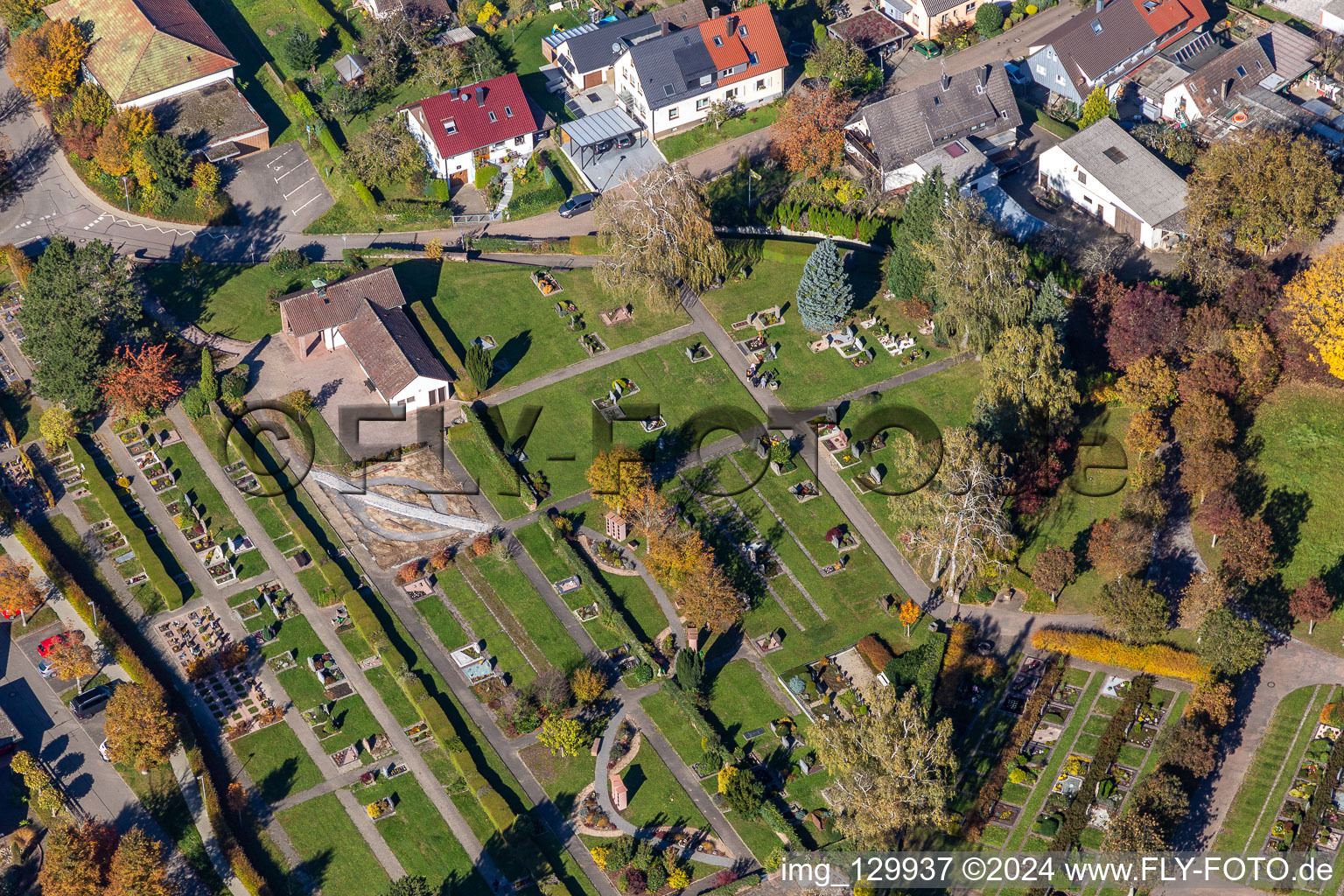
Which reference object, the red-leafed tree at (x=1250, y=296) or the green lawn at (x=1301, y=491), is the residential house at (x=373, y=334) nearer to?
the red-leafed tree at (x=1250, y=296)

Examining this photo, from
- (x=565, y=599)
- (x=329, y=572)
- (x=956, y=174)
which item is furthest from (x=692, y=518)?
Result: (x=956, y=174)

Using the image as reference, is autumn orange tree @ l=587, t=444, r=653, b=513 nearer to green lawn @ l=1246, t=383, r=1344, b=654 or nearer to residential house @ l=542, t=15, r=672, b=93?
green lawn @ l=1246, t=383, r=1344, b=654

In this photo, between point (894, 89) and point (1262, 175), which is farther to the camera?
point (894, 89)

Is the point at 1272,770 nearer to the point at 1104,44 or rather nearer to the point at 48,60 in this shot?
the point at 1104,44

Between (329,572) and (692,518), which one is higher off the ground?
(329,572)

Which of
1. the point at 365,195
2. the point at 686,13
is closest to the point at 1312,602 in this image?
the point at 686,13

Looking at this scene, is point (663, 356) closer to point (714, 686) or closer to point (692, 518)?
point (692, 518)
